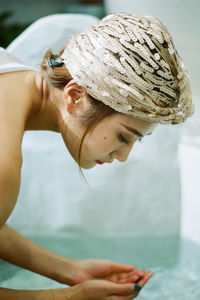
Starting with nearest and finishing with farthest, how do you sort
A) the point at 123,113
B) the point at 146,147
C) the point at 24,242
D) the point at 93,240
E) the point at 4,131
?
the point at 4,131 < the point at 123,113 < the point at 24,242 < the point at 93,240 < the point at 146,147

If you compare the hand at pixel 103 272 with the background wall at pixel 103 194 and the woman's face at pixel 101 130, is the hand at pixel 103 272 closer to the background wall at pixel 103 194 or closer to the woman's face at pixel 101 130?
the woman's face at pixel 101 130

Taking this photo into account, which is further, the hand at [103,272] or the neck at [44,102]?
the hand at [103,272]

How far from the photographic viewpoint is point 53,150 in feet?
6.29

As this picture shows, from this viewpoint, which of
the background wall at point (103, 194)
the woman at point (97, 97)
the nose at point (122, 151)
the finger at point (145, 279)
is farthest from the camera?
the background wall at point (103, 194)

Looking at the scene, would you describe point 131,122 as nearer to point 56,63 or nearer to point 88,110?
point 88,110

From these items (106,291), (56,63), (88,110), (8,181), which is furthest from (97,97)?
(106,291)

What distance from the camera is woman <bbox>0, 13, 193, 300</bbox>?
1039 mm

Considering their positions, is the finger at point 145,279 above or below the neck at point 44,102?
below

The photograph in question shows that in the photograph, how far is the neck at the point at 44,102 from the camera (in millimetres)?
1181

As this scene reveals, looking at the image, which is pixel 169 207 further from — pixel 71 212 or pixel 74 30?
pixel 74 30

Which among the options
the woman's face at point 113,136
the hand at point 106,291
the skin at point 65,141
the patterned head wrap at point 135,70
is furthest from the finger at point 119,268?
the patterned head wrap at point 135,70

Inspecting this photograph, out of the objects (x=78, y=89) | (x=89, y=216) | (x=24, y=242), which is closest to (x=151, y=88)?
(x=78, y=89)

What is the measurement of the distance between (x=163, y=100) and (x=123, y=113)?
3.6 inches

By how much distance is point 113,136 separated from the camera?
1.12m
